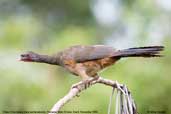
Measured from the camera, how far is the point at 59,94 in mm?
2242

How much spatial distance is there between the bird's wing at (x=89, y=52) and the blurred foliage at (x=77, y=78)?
51 cm

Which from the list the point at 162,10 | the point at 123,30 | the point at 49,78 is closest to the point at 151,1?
the point at 162,10

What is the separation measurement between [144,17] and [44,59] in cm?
97

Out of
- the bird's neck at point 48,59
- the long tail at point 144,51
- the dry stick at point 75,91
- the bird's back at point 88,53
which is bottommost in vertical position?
the dry stick at point 75,91

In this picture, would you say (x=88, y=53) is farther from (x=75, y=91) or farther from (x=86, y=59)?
(x=75, y=91)

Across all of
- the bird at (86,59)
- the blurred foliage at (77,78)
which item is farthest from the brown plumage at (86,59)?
the blurred foliage at (77,78)

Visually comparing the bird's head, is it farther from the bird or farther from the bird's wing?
the bird's wing

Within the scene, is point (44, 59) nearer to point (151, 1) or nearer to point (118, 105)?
point (118, 105)

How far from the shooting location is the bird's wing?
1.50 metres

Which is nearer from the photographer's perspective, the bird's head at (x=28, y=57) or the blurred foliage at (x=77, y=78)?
the bird's head at (x=28, y=57)

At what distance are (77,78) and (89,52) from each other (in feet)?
2.44

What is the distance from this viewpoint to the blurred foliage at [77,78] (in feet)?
6.98

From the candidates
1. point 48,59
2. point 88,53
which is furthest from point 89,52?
point 48,59

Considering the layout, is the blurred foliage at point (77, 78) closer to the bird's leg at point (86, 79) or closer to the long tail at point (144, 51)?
the bird's leg at point (86, 79)
